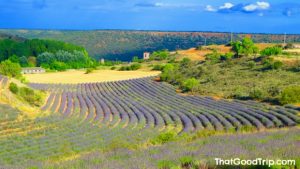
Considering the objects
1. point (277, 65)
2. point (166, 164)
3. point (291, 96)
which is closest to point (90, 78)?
point (277, 65)

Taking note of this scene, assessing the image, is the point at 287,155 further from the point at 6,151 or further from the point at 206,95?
the point at 206,95

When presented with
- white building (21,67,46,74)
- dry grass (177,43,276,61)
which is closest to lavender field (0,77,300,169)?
white building (21,67,46,74)

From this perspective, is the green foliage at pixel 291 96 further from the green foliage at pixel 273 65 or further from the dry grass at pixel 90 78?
the dry grass at pixel 90 78

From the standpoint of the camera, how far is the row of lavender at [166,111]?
2097 centimetres

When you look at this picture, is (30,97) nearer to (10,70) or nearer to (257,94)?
(257,94)

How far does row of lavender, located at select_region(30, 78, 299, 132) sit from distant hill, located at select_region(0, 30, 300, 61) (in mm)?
90848

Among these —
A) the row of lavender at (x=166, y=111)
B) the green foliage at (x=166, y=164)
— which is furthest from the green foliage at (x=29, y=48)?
the green foliage at (x=166, y=164)

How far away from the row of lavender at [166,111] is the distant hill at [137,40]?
298 feet

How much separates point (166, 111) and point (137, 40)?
134346 millimetres

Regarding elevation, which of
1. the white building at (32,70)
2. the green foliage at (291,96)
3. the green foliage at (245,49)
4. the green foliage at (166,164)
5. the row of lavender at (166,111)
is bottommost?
the white building at (32,70)

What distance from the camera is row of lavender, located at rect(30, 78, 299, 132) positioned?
20969mm

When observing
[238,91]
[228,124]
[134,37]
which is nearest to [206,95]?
[238,91]

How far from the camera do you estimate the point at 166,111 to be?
2755 centimetres

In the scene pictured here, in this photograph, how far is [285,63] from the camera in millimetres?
45500
